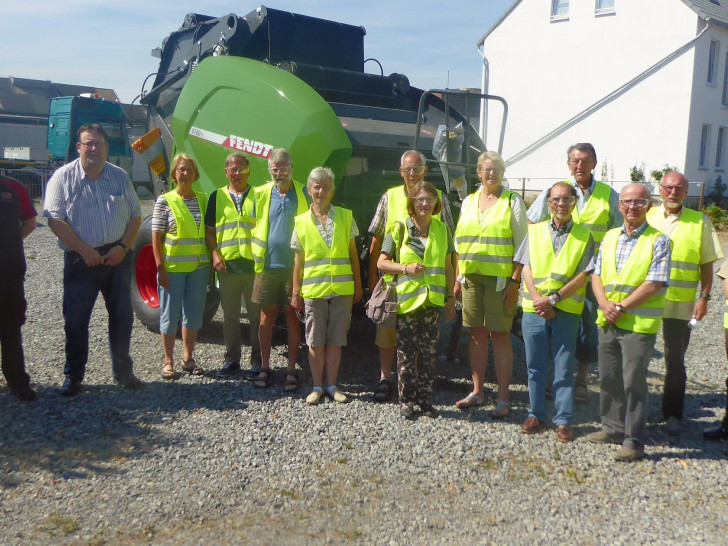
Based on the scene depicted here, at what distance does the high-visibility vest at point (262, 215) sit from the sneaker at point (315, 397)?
0.97 metres

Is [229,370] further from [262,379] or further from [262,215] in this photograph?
[262,215]

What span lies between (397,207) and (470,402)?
58.4 inches

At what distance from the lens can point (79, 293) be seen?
16.7 feet

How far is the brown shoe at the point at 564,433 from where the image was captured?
14.8 ft

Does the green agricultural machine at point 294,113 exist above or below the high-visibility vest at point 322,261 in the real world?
above

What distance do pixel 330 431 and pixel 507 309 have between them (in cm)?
146

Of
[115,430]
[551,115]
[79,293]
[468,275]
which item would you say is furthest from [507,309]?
[551,115]

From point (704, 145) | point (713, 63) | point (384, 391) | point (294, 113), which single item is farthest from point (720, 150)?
point (384, 391)

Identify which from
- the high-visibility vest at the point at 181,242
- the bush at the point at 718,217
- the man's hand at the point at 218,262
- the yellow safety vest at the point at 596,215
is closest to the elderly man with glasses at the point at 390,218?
the yellow safety vest at the point at 596,215

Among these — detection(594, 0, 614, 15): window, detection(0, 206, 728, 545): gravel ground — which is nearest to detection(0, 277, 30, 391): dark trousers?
detection(0, 206, 728, 545): gravel ground

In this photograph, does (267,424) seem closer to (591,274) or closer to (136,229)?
(136,229)

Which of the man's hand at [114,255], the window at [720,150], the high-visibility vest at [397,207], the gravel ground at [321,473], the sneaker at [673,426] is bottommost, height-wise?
the gravel ground at [321,473]

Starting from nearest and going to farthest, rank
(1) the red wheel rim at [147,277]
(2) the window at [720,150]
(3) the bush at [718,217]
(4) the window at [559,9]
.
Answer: (1) the red wheel rim at [147,277] → (3) the bush at [718,217] → (2) the window at [720,150] → (4) the window at [559,9]

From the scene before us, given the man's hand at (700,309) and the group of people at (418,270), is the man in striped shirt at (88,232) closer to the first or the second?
the group of people at (418,270)
